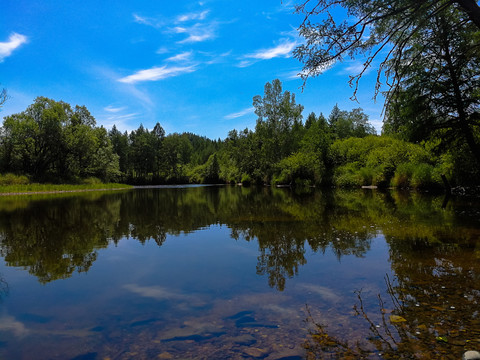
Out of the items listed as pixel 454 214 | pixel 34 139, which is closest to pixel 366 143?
pixel 454 214

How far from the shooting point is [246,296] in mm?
5523

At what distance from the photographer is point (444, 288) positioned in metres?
5.47

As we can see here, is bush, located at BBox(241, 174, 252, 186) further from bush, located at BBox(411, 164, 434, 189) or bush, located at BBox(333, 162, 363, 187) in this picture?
bush, located at BBox(411, 164, 434, 189)

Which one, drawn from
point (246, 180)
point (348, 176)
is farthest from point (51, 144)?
point (348, 176)

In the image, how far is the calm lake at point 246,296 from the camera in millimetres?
3820

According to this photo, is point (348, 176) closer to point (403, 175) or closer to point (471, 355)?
point (403, 175)

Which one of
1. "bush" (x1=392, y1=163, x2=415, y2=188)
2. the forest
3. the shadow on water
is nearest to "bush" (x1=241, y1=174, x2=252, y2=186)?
the forest

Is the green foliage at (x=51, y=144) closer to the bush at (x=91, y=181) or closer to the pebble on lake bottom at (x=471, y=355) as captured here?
the bush at (x=91, y=181)

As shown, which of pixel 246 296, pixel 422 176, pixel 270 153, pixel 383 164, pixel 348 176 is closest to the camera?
pixel 246 296

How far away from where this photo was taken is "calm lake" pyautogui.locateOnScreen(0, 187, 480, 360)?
3.82 metres

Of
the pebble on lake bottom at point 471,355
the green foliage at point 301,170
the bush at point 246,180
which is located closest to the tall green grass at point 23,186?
the bush at point 246,180

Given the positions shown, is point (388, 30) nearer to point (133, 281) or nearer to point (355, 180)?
point (133, 281)

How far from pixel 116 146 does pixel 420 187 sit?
10086 cm

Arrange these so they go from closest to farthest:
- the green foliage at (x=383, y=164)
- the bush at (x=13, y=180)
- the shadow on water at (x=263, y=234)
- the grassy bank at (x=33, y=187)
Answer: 1. the shadow on water at (x=263, y=234)
2. the green foliage at (x=383, y=164)
3. the grassy bank at (x=33, y=187)
4. the bush at (x=13, y=180)
